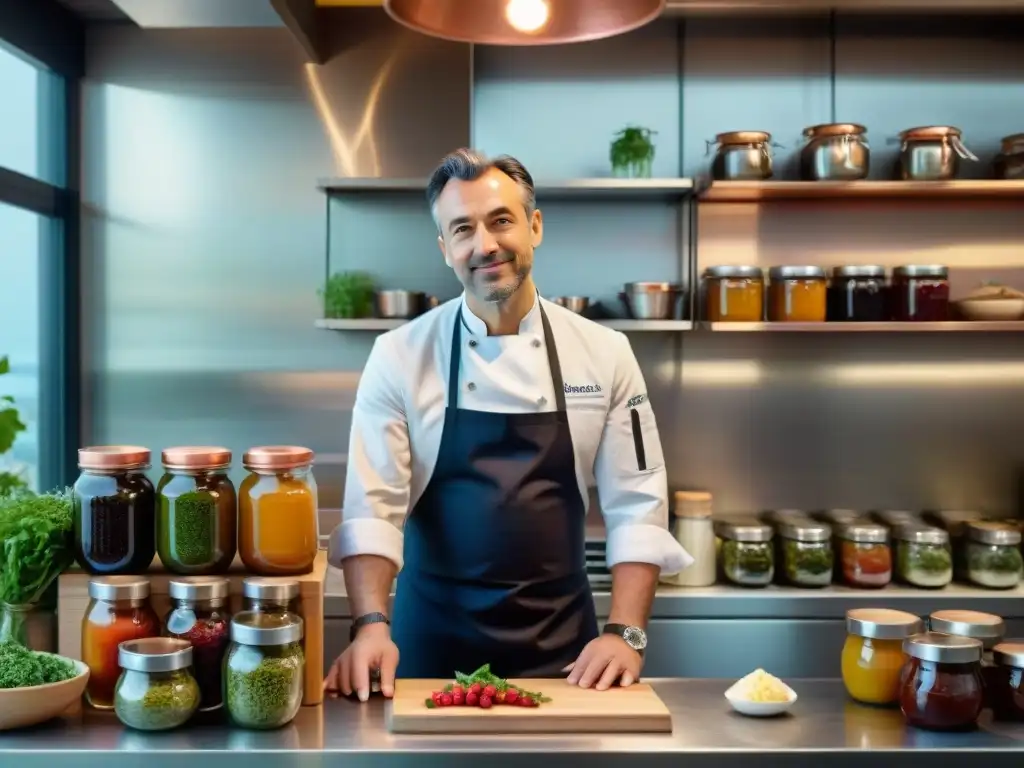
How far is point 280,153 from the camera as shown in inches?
160

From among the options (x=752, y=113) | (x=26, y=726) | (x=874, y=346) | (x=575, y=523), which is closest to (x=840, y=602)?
(x=874, y=346)

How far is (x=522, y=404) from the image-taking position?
2.39 metres

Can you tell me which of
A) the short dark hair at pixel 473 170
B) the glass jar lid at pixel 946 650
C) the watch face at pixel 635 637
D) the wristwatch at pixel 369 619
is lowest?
the watch face at pixel 635 637

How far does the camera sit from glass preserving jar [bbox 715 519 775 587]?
11.5 feet

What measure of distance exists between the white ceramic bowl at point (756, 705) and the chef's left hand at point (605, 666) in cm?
19

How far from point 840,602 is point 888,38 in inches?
80.7

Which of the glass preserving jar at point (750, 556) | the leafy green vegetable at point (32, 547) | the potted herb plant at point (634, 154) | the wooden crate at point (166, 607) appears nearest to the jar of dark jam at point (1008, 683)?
the wooden crate at point (166, 607)

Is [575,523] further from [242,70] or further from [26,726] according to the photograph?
[242,70]

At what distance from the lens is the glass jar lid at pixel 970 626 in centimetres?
173

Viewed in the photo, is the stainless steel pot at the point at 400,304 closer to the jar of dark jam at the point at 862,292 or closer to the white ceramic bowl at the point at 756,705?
the jar of dark jam at the point at 862,292

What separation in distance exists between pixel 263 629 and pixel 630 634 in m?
0.76

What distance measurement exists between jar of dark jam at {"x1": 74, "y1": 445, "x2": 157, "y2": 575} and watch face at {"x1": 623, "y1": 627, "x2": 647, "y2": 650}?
882 millimetres

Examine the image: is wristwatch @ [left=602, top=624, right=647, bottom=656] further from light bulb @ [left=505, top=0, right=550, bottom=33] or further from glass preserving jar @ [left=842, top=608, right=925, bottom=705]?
light bulb @ [left=505, top=0, right=550, bottom=33]

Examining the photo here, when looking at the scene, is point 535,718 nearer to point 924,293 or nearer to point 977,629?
point 977,629
